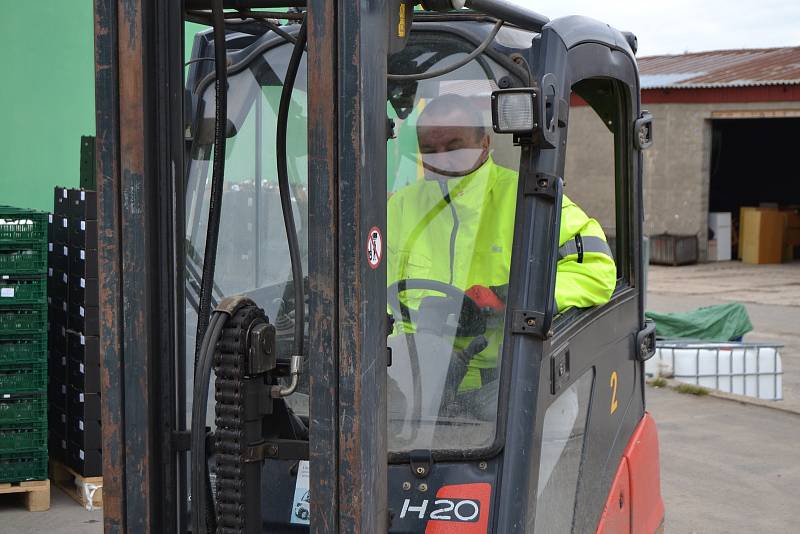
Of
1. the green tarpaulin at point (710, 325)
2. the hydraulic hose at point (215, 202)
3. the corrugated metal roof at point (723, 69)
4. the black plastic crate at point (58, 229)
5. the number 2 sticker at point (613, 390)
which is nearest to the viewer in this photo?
the hydraulic hose at point (215, 202)

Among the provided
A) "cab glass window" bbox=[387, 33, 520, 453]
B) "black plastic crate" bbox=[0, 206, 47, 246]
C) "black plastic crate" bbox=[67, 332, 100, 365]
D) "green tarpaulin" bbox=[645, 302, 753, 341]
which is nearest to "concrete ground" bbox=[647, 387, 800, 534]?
"green tarpaulin" bbox=[645, 302, 753, 341]

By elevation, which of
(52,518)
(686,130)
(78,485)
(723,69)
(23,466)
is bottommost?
(52,518)

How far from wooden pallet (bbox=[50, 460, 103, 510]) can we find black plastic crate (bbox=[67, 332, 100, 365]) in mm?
720

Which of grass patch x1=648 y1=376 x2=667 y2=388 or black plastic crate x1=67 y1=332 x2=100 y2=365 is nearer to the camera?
black plastic crate x1=67 y1=332 x2=100 y2=365

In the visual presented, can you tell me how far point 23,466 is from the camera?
635 cm

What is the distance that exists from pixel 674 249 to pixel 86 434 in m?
20.1

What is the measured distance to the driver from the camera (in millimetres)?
2840

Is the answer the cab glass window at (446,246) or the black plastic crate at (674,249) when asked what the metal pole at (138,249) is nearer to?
the cab glass window at (446,246)

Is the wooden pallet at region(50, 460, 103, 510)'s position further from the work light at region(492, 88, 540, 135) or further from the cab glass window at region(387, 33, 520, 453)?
the work light at region(492, 88, 540, 135)

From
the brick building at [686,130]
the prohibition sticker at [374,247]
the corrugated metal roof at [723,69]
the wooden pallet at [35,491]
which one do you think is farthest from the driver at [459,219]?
the corrugated metal roof at [723,69]

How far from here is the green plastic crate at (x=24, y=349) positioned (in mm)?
6180

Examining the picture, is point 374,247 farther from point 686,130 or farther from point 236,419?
point 686,130

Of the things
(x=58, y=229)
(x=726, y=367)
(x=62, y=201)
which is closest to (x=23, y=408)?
(x=58, y=229)

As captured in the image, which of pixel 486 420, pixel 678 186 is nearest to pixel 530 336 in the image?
pixel 486 420
